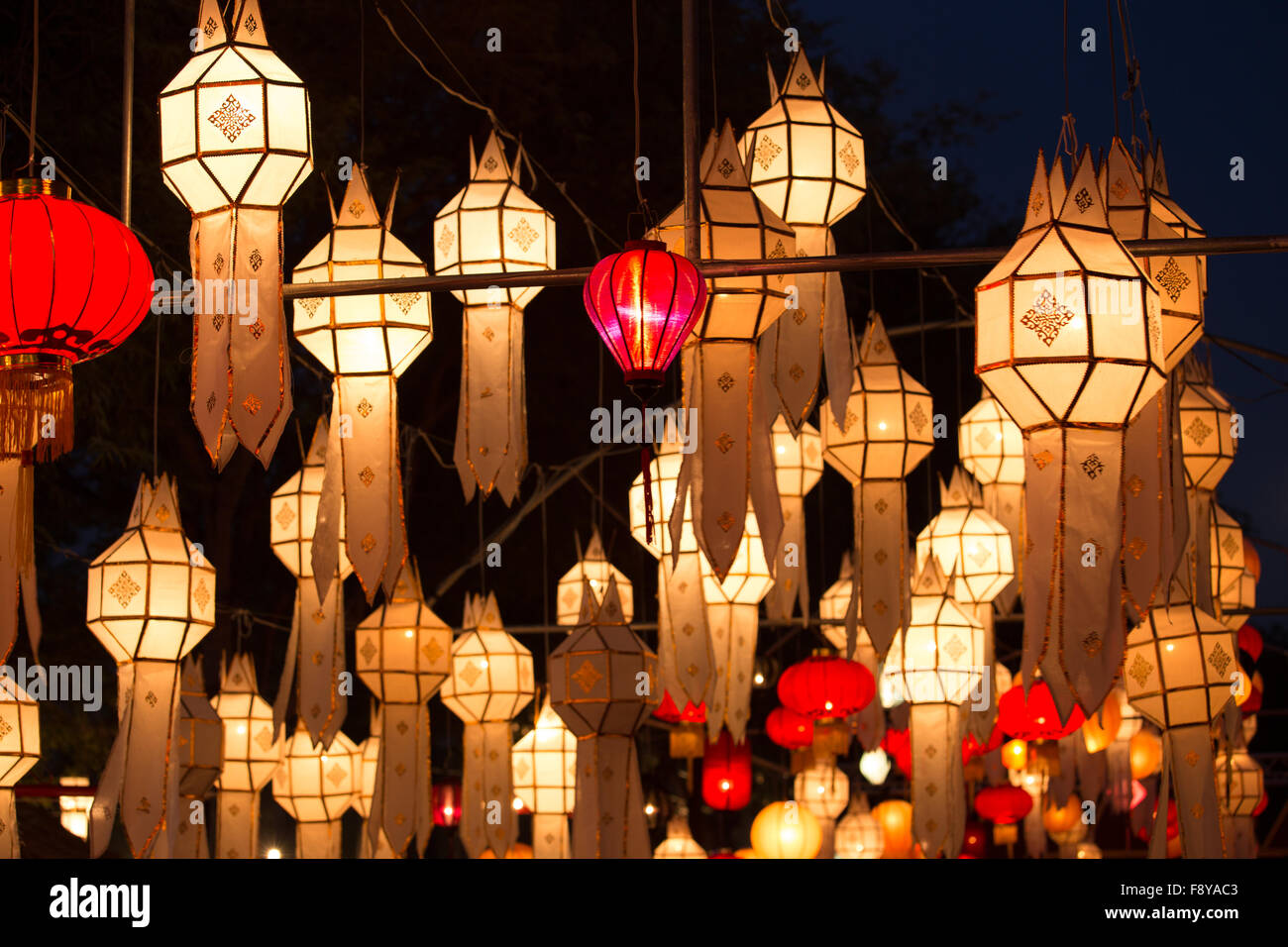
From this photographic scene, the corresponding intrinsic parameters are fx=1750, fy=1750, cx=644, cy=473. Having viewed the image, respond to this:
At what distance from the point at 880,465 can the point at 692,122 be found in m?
2.39

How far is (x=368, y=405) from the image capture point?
18.2 ft

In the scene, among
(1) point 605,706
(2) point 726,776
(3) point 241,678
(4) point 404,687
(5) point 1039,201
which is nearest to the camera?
(5) point 1039,201

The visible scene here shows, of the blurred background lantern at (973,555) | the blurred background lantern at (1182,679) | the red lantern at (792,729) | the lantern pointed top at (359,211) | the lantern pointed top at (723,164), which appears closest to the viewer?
the lantern pointed top at (723,164)

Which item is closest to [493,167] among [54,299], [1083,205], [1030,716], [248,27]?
[248,27]

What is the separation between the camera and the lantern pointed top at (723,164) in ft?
17.6

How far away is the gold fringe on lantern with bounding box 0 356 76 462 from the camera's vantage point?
14.6ft

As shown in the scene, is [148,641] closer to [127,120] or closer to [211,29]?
[127,120]

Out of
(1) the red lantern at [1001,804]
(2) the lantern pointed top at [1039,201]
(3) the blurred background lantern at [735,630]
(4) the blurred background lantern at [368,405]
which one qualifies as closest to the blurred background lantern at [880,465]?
(3) the blurred background lantern at [735,630]

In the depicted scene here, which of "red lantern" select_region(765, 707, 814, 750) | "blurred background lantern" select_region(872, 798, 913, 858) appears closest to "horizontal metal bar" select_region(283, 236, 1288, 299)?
"red lantern" select_region(765, 707, 814, 750)

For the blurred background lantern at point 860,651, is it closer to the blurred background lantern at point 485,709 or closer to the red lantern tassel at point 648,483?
the blurred background lantern at point 485,709

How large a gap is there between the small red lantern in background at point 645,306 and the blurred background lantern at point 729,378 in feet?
0.80

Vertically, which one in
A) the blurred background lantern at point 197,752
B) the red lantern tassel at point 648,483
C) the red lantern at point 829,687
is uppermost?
the red lantern tassel at point 648,483

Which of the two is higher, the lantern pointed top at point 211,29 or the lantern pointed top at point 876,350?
the lantern pointed top at point 211,29
